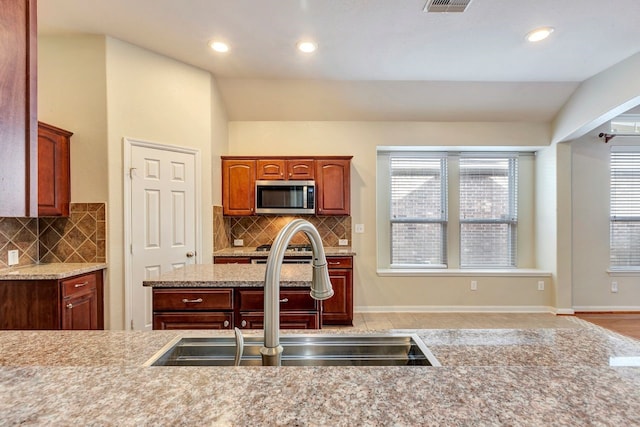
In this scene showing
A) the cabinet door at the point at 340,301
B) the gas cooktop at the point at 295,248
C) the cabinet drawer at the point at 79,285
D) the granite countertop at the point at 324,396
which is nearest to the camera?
the granite countertop at the point at 324,396

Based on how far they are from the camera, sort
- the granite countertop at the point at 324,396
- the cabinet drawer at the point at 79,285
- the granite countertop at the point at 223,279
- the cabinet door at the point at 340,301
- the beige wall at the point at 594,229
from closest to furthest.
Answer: the granite countertop at the point at 324,396, the granite countertop at the point at 223,279, the cabinet drawer at the point at 79,285, the cabinet door at the point at 340,301, the beige wall at the point at 594,229

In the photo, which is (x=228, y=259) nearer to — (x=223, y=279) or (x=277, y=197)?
(x=277, y=197)

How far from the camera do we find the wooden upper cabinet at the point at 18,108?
584 mm

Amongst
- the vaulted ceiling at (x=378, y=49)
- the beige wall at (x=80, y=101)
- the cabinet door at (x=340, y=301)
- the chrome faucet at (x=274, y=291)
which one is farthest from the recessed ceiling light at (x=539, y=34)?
the beige wall at (x=80, y=101)

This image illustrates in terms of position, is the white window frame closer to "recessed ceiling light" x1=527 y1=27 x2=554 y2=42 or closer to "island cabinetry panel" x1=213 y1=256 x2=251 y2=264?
"recessed ceiling light" x1=527 y1=27 x2=554 y2=42

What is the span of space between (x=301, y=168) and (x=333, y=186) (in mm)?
479

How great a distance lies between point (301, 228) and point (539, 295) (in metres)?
4.87

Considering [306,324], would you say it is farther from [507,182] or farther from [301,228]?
[507,182]

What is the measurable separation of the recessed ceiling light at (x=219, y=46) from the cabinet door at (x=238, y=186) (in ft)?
4.37

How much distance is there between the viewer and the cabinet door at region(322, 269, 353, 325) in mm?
3729

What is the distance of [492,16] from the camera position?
2.58 metres

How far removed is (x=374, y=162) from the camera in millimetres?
4348

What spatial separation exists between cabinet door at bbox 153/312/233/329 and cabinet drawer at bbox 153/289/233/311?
4 centimetres

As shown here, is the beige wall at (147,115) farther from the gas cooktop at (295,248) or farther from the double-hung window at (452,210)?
the double-hung window at (452,210)
